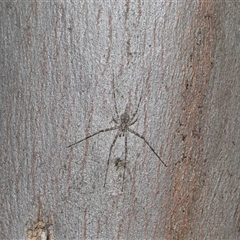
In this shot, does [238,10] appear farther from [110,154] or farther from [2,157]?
[2,157]

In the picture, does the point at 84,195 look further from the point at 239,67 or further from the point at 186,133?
the point at 239,67

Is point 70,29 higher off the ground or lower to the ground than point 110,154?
higher

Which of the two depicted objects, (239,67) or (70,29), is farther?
(239,67)

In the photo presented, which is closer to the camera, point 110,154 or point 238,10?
point 110,154

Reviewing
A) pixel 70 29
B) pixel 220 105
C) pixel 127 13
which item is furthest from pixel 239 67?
pixel 70 29

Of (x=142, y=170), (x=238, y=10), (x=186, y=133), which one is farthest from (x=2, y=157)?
(x=238, y=10)

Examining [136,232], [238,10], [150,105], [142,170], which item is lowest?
[136,232]
